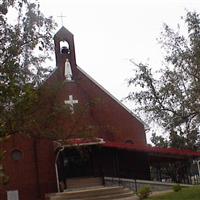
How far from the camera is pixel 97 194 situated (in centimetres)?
2641

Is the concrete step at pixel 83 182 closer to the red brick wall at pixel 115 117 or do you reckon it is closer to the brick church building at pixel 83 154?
the brick church building at pixel 83 154

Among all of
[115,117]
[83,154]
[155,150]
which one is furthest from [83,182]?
[115,117]

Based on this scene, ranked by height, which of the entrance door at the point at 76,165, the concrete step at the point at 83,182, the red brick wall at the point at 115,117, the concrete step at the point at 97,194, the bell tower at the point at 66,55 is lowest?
→ the concrete step at the point at 97,194

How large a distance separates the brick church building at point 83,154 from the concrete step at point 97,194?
8.40 ft

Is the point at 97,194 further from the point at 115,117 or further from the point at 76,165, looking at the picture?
the point at 115,117

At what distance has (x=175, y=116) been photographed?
2273cm

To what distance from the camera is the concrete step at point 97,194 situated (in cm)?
2627

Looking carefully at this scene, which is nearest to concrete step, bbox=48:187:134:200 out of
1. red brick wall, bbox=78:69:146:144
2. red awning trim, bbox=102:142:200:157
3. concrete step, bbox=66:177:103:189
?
concrete step, bbox=66:177:103:189

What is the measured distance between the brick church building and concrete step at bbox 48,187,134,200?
256cm

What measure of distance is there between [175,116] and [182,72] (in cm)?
217

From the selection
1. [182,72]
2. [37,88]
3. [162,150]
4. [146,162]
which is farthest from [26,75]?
[146,162]

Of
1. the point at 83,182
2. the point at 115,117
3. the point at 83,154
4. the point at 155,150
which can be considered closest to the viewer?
the point at 155,150

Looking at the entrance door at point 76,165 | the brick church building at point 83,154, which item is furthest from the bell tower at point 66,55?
the entrance door at point 76,165

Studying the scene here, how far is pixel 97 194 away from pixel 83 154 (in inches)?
145
